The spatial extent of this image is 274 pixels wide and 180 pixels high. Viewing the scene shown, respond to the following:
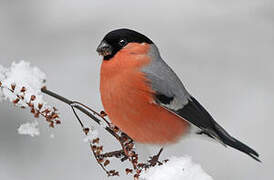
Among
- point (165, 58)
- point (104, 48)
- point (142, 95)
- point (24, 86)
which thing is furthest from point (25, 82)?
point (165, 58)

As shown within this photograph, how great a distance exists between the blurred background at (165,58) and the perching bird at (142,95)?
1.08 meters

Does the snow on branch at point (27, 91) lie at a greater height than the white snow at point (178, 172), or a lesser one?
greater

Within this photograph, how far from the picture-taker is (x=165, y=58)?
4441 mm

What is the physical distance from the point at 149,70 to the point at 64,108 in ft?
5.20

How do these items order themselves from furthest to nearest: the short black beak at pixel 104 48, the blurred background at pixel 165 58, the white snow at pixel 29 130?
the blurred background at pixel 165 58 < the short black beak at pixel 104 48 < the white snow at pixel 29 130

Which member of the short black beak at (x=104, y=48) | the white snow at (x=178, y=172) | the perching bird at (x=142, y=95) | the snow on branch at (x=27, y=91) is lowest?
the white snow at (x=178, y=172)

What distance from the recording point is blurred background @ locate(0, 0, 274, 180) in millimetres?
3682

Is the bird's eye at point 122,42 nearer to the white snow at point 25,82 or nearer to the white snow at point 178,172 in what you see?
the white snow at point 25,82

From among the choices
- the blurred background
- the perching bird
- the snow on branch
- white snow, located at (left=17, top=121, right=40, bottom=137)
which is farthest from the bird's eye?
the blurred background

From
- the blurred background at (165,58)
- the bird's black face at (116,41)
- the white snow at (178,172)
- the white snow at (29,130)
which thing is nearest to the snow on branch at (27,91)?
the white snow at (29,130)

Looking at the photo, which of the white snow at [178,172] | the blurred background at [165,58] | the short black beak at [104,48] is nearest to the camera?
the white snow at [178,172]

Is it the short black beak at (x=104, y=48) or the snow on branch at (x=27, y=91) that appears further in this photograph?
the short black beak at (x=104, y=48)

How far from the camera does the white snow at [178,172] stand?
1.62m

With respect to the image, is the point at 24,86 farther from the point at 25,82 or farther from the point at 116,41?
the point at 116,41
